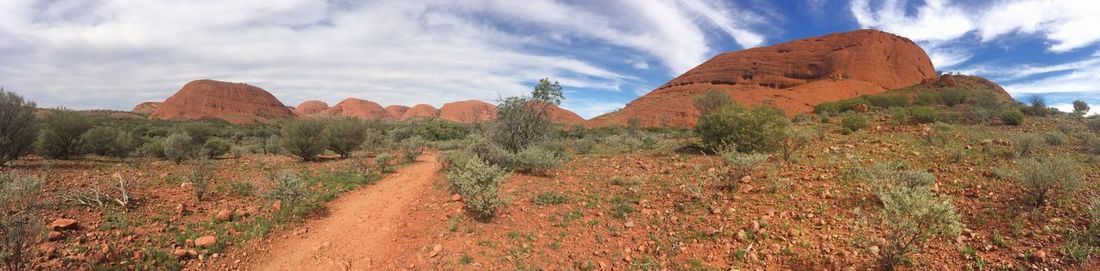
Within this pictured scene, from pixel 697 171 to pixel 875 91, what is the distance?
195 ft

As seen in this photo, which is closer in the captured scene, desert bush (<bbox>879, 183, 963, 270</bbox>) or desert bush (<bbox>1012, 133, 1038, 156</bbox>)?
desert bush (<bbox>879, 183, 963, 270</bbox>)

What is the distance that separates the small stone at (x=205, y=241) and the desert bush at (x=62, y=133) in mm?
12217

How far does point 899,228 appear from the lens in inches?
171

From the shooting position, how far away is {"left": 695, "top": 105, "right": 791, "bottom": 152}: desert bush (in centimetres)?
1123

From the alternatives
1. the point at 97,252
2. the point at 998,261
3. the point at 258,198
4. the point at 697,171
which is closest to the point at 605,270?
the point at 998,261

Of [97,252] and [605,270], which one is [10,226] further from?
[605,270]

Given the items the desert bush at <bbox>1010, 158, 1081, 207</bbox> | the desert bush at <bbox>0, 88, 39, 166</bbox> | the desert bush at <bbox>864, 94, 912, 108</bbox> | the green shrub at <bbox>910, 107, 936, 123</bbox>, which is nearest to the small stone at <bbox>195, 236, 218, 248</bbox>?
the desert bush at <bbox>0, 88, 39, 166</bbox>

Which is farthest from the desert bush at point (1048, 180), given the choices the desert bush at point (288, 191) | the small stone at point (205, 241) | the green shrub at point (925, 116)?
the green shrub at point (925, 116)

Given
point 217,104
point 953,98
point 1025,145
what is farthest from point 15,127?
point 217,104

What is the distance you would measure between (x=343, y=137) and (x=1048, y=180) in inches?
766

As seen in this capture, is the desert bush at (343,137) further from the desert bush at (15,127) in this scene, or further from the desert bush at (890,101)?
the desert bush at (890,101)

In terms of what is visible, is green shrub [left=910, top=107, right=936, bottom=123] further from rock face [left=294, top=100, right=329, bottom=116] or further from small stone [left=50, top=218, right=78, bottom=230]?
rock face [left=294, top=100, right=329, bottom=116]

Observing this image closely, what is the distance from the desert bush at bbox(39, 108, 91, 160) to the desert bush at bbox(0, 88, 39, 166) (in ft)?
5.26

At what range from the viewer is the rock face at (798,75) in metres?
52.0
